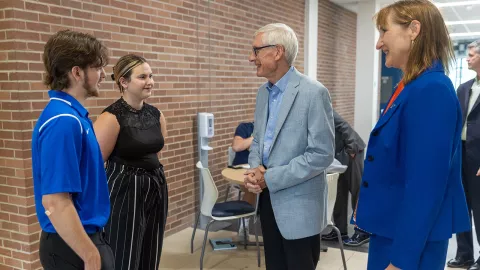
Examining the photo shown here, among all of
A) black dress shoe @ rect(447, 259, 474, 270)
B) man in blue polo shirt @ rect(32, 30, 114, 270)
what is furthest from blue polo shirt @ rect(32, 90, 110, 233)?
black dress shoe @ rect(447, 259, 474, 270)

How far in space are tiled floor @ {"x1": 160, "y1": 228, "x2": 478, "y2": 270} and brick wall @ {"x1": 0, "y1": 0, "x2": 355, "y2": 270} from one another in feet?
1.79

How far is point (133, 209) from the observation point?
7.67 feet

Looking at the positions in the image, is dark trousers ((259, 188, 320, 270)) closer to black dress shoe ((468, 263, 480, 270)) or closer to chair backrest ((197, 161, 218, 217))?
chair backrest ((197, 161, 218, 217))

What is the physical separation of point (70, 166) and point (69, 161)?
2 cm

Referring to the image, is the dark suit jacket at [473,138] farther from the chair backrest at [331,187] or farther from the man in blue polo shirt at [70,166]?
the man in blue polo shirt at [70,166]

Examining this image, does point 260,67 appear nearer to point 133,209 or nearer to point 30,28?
point 133,209

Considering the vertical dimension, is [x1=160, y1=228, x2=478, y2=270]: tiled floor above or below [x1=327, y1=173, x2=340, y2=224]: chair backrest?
below

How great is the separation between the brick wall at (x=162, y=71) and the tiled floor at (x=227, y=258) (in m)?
0.55

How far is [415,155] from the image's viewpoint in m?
1.15

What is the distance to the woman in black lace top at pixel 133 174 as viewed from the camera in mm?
2305

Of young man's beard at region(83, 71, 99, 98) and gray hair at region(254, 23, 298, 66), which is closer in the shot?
young man's beard at region(83, 71, 99, 98)

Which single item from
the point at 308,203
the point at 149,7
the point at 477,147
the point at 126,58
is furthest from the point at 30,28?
the point at 477,147

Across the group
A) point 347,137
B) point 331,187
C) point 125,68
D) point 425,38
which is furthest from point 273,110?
point 347,137

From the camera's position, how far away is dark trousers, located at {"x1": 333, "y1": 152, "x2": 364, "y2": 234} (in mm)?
4012
